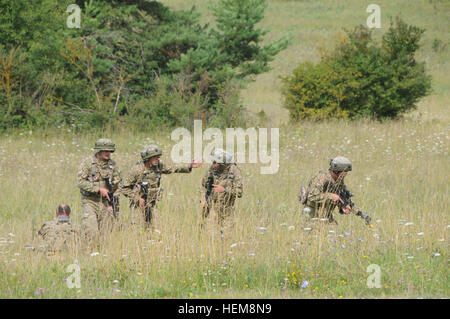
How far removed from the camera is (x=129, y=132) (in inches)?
725

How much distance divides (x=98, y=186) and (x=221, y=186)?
6.15ft

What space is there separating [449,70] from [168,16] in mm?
26925

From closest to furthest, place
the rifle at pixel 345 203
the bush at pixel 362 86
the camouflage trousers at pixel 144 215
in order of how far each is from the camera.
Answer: the rifle at pixel 345 203
the camouflage trousers at pixel 144 215
the bush at pixel 362 86

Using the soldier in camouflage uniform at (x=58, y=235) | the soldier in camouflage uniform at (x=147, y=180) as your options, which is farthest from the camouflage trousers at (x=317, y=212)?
the soldier in camouflage uniform at (x=58, y=235)

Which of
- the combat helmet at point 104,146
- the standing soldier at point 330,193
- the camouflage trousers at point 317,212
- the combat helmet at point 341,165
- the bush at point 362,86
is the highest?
the bush at point 362,86

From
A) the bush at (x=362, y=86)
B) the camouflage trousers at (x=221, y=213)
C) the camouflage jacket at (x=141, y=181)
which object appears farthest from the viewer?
the bush at (x=362, y=86)

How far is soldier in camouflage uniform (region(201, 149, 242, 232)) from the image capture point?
8.66 meters

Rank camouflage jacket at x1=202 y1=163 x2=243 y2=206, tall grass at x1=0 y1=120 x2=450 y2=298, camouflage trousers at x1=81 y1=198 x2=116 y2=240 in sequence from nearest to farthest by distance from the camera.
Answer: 1. tall grass at x1=0 y1=120 x2=450 y2=298
2. camouflage trousers at x1=81 y1=198 x2=116 y2=240
3. camouflage jacket at x1=202 y1=163 x2=243 y2=206

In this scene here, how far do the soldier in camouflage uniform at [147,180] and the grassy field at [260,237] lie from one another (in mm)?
267

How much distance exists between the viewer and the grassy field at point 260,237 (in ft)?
22.1

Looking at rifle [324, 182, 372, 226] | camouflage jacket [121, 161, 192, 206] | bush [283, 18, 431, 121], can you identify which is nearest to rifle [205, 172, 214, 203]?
camouflage jacket [121, 161, 192, 206]

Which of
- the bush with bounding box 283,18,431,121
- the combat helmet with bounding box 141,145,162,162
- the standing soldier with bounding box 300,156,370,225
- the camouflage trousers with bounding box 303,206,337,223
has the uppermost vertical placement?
the bush with bounding box 283,18,431,121

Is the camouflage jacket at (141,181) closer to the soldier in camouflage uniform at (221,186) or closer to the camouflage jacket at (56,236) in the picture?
the soldier in camouflage uniform at (221,186)

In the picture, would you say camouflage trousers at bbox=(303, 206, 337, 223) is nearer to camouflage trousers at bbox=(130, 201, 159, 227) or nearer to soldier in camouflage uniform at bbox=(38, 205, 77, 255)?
camouflage trousers at bbox=(130, 201, 159, 227)
